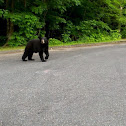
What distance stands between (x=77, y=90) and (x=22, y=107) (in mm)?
1362

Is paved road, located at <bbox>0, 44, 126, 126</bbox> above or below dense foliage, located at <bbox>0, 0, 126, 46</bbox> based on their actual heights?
below

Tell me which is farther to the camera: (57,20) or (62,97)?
(57,20)

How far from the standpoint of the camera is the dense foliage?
11633 millimetres

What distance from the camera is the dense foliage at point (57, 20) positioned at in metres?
11.6

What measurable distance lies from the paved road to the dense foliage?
648 cm

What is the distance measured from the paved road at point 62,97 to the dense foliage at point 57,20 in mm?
6479

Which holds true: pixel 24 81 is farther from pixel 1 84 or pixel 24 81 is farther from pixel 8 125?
pixel 8 125

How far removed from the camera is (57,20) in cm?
1380

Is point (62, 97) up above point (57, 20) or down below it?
below

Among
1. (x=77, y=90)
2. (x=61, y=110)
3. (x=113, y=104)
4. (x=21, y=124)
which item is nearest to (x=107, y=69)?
(x=77, y=90)

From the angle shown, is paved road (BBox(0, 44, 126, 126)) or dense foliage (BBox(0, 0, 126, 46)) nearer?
paved road (BBox(0, 44, 126, 126))

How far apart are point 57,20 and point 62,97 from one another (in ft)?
35.9

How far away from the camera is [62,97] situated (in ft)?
11.9

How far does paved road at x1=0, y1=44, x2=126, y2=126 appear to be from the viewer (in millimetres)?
2799
